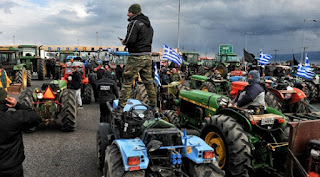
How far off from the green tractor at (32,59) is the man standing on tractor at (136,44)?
18818 millimetres

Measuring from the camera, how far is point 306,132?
410 centimetres

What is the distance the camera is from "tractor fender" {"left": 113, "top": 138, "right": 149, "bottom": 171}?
10.3 ft

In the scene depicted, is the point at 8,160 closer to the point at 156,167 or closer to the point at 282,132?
the point at 156,167

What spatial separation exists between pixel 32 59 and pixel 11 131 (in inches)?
832

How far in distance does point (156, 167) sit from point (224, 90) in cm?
1103

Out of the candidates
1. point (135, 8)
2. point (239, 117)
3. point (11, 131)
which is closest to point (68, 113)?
point (135, 8)

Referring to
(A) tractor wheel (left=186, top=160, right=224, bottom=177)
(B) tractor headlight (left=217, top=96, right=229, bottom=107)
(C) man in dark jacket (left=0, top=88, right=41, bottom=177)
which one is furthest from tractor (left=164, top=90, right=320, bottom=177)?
(C) man in dark jacket (left=0, top=88, right=41, bottom=177)

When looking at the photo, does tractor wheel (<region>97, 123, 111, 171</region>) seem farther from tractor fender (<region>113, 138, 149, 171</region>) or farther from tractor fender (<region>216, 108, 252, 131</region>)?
tractor fender (<region>216, 108, 252, 131</region>)

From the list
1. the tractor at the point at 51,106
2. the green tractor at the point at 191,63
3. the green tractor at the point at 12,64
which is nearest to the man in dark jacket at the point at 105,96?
the tractor at the point at 51,106

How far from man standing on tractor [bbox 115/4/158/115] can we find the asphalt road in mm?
1553

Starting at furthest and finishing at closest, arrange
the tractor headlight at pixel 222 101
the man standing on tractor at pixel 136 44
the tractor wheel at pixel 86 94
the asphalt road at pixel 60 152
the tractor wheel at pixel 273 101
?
1. the tractor wheel at pixel 86 94
2. the tractor wheel at pixel 273 101
3. the tractor headlight at pixel 222 101
4. the asphalt road at pixel 60 152
5. the man standing on tractor at pixel 136 44

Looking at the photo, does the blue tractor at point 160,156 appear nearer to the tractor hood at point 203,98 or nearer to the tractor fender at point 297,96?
the tractor hood at point 203,98

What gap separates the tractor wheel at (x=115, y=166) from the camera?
10.4ft

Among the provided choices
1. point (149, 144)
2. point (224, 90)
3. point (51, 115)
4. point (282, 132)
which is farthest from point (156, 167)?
point (224, 90)
